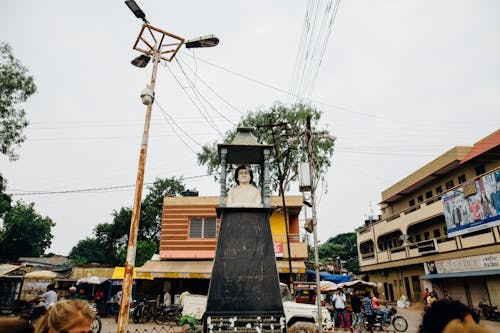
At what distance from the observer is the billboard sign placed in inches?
651

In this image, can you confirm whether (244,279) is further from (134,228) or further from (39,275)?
(39,275)

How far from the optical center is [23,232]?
4469cm

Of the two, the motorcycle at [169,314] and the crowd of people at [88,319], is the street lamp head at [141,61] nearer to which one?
the crowd of people at [88,319]

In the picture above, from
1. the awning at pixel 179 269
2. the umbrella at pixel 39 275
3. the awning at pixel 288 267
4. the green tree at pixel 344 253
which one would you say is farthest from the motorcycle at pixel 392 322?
the green tree at pixel 344 253

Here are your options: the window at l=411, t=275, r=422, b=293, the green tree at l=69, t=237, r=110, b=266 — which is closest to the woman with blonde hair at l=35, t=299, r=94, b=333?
the window at l=411, t=275, r=422, b=293

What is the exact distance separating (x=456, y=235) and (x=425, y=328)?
22.0 metres

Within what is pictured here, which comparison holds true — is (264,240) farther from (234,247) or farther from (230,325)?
(230,325)

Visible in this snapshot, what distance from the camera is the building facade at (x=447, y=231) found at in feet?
58.4

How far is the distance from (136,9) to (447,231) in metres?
22.7

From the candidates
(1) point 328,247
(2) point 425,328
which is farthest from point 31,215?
(2) point 425,328

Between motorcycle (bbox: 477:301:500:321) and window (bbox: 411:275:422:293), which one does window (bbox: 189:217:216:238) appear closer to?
motorcycle (bbox: 477:301:500:321)

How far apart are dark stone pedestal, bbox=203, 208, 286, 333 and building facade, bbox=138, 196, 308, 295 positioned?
11.4m

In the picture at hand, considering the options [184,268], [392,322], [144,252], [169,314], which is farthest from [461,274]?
[144,252]

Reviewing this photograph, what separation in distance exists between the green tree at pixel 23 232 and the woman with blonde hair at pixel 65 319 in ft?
167
